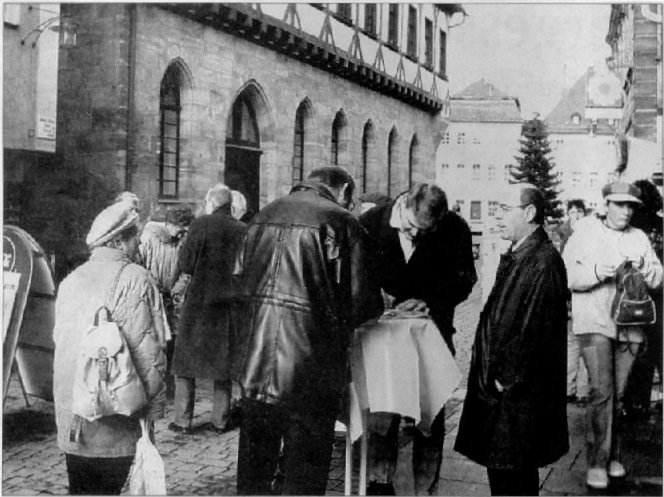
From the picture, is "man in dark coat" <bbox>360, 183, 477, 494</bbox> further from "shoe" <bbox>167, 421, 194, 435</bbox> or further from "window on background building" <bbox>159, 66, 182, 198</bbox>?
"window on background building" <bbox>159, 66, 182, 198</bbox>

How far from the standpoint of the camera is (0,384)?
153 inches

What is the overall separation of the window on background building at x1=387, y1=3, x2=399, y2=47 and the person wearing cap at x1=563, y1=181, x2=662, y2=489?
5.63 feet

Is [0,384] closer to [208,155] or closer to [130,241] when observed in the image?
[130,241]

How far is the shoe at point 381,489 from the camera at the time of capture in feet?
11.4

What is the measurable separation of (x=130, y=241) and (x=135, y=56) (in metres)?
3.33

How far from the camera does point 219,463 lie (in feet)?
12.7

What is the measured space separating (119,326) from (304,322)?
71 centimetres

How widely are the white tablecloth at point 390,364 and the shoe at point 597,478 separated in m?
1.00

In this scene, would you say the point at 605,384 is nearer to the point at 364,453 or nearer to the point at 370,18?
the point at 364,453

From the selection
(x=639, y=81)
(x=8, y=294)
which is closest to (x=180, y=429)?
(x=8, y=294)

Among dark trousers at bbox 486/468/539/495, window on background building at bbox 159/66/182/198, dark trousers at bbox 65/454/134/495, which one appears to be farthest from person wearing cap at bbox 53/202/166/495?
window on background building at bbox 159/66/182/198

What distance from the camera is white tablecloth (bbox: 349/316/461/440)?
3148mm

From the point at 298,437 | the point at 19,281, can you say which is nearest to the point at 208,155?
the point at 19,281

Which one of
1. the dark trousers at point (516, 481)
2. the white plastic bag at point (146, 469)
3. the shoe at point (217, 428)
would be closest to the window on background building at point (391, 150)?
the shoe at point (217, 428)
